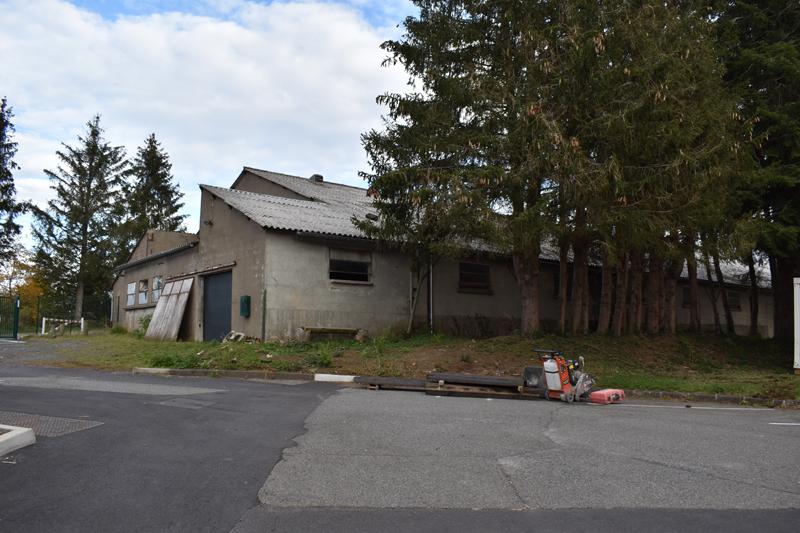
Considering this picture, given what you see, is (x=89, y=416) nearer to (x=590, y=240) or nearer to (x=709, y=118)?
(x=590, y=240)

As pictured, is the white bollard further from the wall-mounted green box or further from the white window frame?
the white window frame

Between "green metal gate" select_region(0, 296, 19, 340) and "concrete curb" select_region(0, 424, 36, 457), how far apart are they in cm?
2376

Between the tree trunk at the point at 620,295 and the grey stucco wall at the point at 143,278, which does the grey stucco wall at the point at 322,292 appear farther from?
the tree trunk at the point at 620,295

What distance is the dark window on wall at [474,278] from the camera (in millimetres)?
23484

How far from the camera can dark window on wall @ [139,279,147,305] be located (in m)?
28.3

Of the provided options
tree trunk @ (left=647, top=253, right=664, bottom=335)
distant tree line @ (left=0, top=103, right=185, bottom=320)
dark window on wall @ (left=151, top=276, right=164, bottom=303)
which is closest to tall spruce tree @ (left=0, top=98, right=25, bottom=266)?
distant tree line @ (left=0, top=103, right=185, bottom=320)

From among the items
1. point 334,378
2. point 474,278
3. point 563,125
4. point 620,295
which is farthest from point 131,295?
point 563,125

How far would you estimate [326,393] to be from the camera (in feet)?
37.6

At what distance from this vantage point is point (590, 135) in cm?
1443

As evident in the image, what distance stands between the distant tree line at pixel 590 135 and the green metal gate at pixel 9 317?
1820 centimetres

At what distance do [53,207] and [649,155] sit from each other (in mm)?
41401

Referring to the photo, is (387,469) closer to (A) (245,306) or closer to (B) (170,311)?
(A) (245,306)

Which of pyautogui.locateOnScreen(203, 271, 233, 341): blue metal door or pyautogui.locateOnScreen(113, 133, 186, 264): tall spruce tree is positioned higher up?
pyautogui.locateOnScreen(113, 133, 186, 264): tall spruce tree

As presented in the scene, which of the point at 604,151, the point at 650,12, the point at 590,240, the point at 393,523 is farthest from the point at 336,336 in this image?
the point at 393,523
